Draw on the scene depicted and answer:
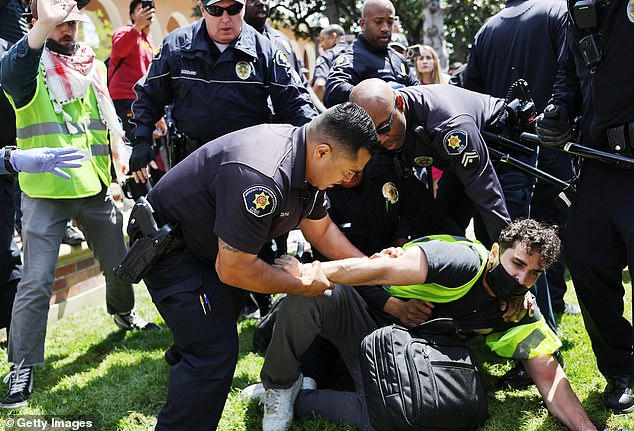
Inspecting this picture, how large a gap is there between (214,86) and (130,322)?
5.56ft

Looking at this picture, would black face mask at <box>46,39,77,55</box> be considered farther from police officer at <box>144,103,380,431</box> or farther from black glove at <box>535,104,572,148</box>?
black glove at <box>535,104,572,148</box>

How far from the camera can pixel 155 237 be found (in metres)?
2.59

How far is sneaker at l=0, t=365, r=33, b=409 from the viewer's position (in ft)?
10.6

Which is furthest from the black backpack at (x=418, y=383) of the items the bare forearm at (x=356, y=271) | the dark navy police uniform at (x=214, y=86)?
the dark navy police uniform at (x=214, y=86)

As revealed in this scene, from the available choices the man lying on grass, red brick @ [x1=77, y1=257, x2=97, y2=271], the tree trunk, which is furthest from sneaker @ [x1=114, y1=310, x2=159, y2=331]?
the tree trunk

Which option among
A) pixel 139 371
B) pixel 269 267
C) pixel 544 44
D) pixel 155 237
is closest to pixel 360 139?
pixel 269 267

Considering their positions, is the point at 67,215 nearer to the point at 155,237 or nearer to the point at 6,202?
the point at 6,202

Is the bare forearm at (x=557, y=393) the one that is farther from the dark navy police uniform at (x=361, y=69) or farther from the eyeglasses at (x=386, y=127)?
the dark navy police uniform at (x=361, y=69)

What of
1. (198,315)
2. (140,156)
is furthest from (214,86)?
(198,315)

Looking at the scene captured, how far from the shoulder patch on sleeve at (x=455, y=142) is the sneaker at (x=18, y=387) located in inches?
94.7

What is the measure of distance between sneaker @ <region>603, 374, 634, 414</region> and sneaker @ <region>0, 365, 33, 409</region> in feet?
9.12

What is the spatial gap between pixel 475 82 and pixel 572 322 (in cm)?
161

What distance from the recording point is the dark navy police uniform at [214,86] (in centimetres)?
369

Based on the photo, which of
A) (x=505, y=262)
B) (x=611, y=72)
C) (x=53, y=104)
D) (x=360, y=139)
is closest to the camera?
(x=360, y=139)
